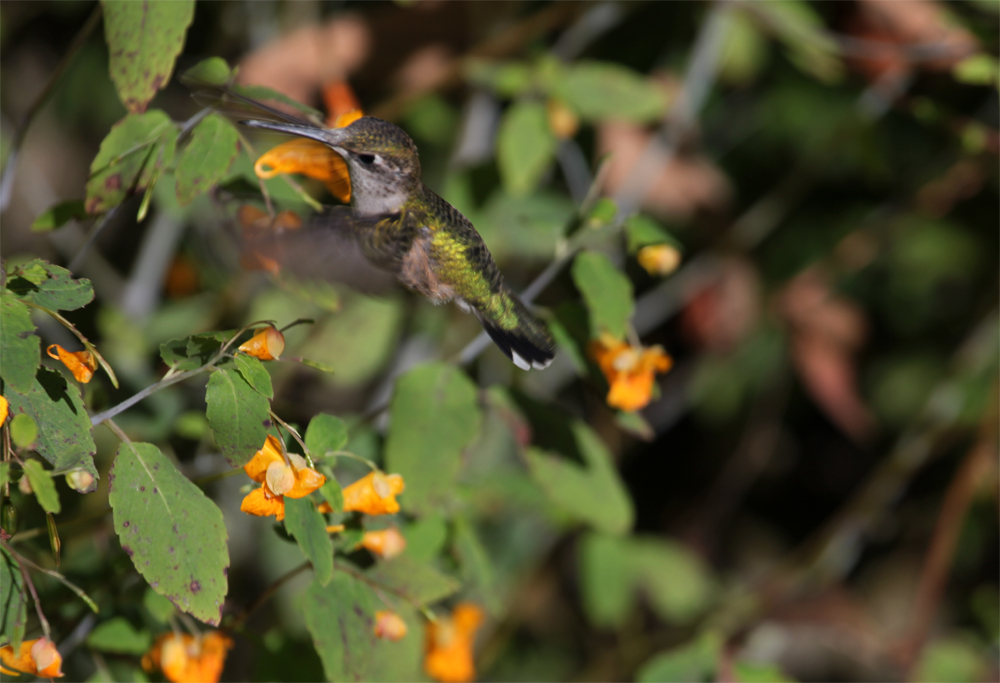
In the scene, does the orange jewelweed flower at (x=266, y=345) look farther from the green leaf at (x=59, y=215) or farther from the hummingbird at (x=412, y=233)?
the green leaf at (x=59, y=215)

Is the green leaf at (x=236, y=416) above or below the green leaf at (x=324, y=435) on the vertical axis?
above

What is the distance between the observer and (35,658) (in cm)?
92

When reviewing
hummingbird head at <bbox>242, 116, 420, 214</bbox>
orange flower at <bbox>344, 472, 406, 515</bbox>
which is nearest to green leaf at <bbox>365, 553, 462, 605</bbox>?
orange flower at <bbox>344, 472, 406, 515</bbox>

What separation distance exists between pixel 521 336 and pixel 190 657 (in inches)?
25.6

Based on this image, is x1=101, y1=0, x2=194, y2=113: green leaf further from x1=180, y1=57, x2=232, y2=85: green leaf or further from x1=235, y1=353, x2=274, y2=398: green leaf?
x1=235, y1=353, x2=274, y2=398: green leaf

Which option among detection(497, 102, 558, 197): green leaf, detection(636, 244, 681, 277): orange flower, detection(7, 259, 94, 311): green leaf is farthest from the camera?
detection(497, 102, 558, 197): green leaf

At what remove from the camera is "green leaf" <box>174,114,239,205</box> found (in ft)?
3.37

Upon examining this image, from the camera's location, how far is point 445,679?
1.60 meters

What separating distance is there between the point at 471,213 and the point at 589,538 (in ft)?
3.54

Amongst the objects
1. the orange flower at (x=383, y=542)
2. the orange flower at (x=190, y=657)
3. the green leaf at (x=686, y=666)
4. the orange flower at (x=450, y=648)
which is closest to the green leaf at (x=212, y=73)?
the orange flower at (x=383, y=542)

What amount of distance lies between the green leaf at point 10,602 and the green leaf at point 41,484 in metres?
0.12

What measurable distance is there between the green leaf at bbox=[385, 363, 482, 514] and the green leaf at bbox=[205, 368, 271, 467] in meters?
0.43

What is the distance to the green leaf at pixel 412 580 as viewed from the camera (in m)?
1.18

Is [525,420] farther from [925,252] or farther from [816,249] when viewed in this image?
[925,252]
